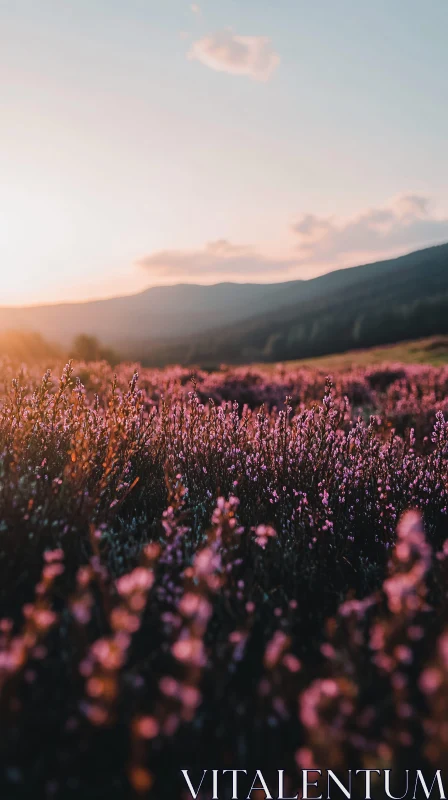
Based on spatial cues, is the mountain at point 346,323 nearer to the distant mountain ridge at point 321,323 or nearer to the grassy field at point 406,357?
the distant mountain ridge at point 321,323

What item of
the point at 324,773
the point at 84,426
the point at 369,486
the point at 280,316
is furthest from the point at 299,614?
the point at 280,316

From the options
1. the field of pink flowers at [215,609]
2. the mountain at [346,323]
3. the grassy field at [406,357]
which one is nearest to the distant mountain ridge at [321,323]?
the mountain at [346,323]

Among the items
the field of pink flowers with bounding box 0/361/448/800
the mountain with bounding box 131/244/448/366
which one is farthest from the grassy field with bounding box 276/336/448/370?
the mountain with bounding box 131/244/448/366

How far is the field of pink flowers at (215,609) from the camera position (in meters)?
1.30

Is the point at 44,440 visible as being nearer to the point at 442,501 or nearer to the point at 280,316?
the point at 442,501

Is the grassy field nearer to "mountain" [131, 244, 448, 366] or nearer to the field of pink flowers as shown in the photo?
the field of pink flowers

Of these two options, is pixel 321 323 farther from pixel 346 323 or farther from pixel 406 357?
pixel 406 357

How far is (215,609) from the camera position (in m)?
2.24

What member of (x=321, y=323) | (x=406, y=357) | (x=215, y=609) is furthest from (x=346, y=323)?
(x=215, y=609)

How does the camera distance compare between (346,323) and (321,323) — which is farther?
(321,323)

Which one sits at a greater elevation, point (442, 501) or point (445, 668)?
point (445, 668)

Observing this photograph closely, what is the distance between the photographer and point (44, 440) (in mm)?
3637

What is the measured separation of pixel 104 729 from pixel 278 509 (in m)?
1.91

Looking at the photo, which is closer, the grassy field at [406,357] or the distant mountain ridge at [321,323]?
the grassy field at [406,357]
